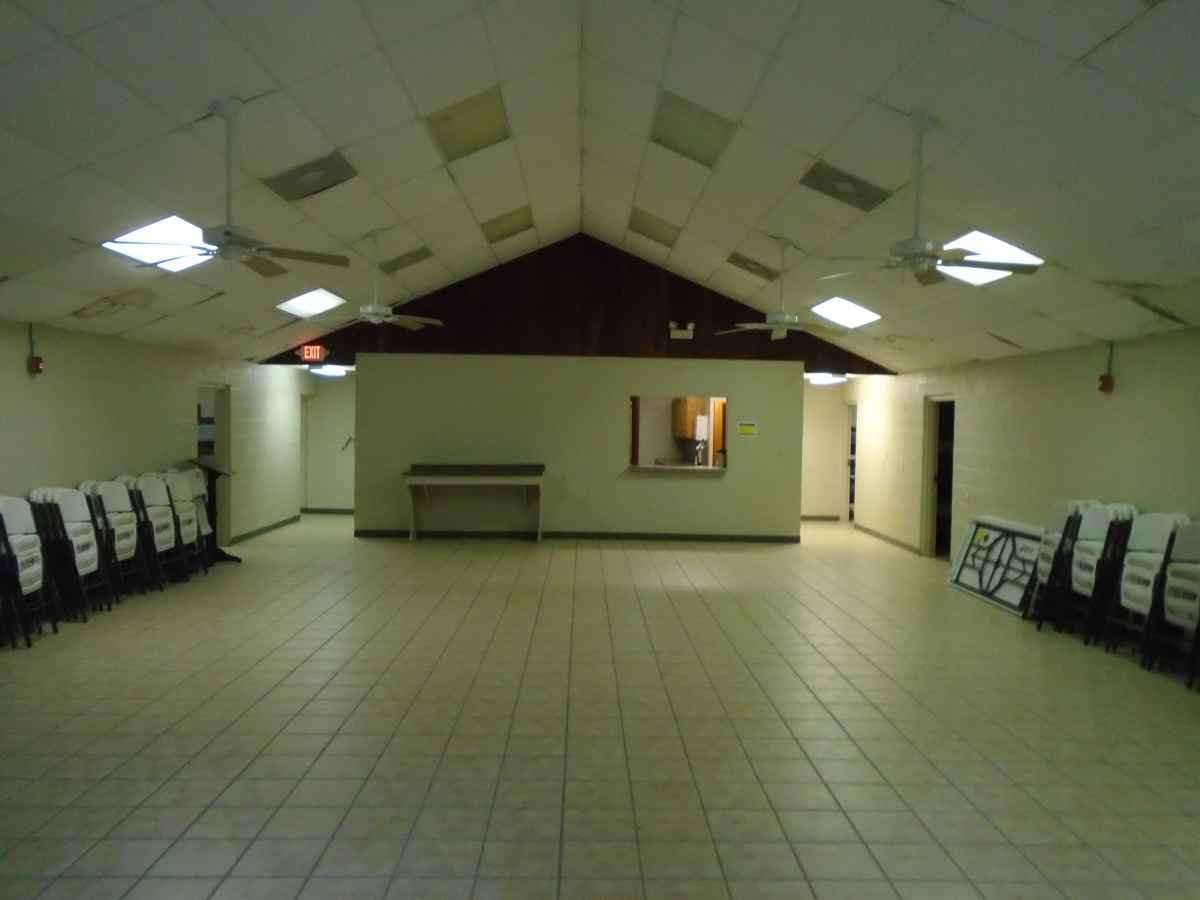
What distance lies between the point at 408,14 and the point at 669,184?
3.30m

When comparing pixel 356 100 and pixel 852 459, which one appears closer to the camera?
pixel 356 100

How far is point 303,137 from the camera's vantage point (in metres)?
4.77

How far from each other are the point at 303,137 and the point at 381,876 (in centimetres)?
411

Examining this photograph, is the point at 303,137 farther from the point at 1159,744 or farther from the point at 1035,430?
the point at 1035,430

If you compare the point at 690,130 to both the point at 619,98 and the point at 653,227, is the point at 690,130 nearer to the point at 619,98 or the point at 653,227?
the point at 619,98

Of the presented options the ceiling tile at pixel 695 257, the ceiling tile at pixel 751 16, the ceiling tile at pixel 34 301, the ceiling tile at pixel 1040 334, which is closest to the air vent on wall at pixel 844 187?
the ceiling tile at pixel 751 16

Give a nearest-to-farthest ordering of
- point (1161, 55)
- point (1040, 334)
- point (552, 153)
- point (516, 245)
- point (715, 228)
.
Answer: point (1161, 55) < point (1040, 334) < point (552, 153) < point (715, 228) < point (516, 245)

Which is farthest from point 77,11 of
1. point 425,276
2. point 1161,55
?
point 425,276

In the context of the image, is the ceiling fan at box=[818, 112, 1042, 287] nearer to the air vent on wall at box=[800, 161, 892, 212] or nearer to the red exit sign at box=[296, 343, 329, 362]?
the air vent on wall at box=[800, 161, 892, 212]

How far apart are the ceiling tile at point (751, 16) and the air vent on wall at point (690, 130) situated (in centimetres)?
104

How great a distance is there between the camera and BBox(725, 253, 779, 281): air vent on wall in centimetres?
790

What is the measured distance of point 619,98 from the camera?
5.66 meters

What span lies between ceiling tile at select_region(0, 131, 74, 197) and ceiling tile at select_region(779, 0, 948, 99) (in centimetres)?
377

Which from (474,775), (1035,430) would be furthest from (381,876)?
(1035,430)
